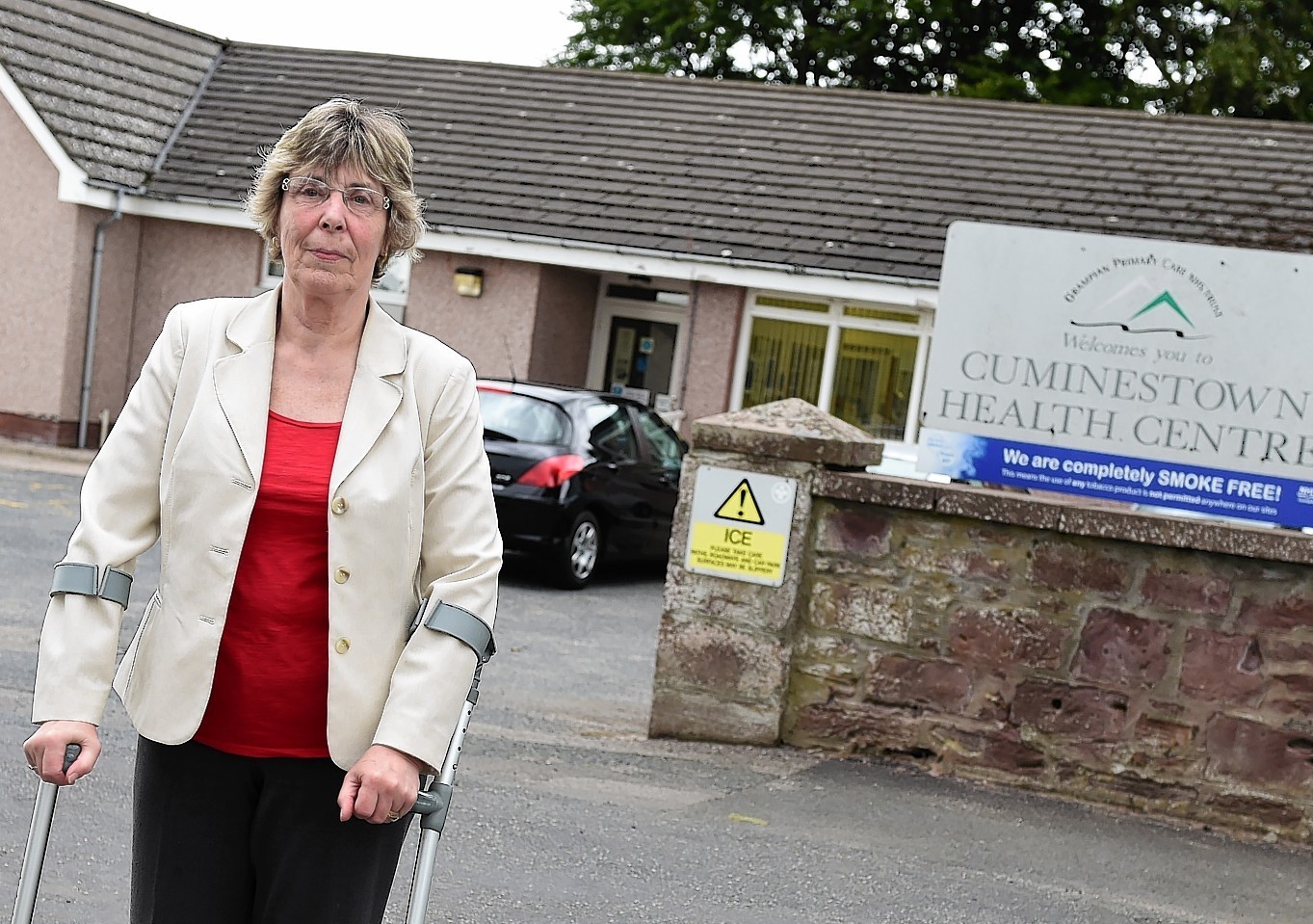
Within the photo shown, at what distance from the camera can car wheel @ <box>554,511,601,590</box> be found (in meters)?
13.2

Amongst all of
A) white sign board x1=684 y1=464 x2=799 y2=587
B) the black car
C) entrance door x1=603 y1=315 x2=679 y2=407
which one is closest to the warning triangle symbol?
white sign board x1=684 y1=464 x2=799 y2=587

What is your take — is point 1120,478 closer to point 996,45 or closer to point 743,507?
point 743,507

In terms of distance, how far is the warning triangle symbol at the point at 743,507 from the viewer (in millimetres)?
7445

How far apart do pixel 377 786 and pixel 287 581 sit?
0.38 m

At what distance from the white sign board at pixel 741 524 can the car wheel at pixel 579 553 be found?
5.63 meters

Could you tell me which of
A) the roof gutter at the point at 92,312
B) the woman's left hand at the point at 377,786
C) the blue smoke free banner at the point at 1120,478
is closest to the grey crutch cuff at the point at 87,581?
the woman's left hand at the point at 377,786

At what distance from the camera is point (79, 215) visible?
756 inches

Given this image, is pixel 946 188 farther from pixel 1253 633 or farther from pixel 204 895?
pixel 204 895

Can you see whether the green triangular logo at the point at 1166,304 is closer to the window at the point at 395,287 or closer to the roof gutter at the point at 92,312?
the window at the point at 395,287

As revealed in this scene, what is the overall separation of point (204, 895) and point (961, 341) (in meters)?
5.40

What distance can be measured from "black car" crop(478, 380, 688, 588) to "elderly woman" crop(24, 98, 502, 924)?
32.4 feet

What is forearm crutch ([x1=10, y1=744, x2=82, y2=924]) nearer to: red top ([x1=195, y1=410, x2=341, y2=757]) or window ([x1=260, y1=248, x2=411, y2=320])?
red top ([x1=195, y1=410, x2=341, y2=757])

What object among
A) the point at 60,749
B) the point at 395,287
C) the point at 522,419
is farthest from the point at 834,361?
the point at 60,749

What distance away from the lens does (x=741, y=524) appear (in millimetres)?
7461
